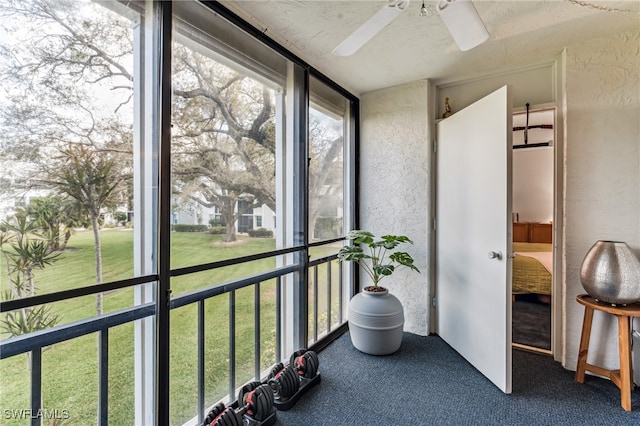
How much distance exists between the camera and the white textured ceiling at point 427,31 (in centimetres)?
168

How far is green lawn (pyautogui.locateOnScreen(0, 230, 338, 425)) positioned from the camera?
1.07 meters

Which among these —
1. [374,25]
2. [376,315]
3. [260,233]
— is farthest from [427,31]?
[376,315]

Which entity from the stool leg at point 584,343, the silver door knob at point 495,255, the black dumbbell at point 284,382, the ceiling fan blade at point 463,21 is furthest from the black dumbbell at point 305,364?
the ceiling fan blade at point 463,21

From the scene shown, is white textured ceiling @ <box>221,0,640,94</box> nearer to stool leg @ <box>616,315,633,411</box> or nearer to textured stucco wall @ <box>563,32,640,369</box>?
textured stucco wall @ <box>563,32,640,369</box>

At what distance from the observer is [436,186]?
2730 mm

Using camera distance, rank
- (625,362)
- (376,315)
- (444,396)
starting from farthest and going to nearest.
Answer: (376,315)
(444,396)
(625,362)

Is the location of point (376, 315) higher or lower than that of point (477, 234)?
lower

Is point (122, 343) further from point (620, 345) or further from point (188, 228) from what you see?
point (620, 345)

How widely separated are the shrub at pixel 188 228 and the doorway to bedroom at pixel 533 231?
2.51 meters

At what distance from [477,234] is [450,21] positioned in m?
1.44

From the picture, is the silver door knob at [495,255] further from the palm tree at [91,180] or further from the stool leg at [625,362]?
the palm tree at [91,180]

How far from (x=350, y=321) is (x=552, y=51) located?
258 cm

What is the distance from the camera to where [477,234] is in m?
2.19

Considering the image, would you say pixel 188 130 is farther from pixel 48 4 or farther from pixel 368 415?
pixel 368 415
